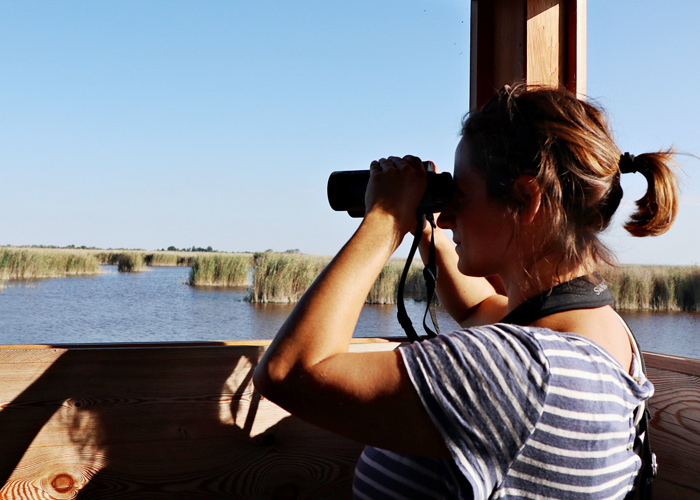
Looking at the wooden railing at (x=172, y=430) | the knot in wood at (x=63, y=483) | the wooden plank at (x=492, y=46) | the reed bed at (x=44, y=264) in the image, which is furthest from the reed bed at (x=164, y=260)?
the wooden plank at (x=492, y=46)

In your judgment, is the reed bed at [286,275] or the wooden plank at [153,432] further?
the reed bed at [286,275]

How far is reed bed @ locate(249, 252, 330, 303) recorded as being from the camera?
2.25 metres

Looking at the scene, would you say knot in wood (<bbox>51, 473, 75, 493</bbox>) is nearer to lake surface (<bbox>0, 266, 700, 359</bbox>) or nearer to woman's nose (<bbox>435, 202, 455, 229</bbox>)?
lake surface (<bbox>0, 266, 700, 359</bbox>)

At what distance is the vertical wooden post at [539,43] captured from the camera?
152 centimetres

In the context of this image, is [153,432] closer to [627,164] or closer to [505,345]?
[505,345]

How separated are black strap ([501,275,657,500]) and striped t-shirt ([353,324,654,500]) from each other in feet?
0.25

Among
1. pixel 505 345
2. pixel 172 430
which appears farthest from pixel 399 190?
pixel 172 430

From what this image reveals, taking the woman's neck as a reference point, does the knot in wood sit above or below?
below

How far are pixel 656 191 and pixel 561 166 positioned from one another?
0.61 feet

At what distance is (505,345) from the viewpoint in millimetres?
536

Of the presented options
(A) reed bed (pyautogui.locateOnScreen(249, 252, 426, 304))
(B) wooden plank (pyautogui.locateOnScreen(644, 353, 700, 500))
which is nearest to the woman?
(B) wooden plank (pyautogui.locateOnScreen(644, 353, 700, 500))

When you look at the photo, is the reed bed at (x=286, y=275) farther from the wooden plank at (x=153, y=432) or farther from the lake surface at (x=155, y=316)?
the wooden plank at (x=153, y=432)

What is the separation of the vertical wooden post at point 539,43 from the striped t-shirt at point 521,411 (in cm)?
113

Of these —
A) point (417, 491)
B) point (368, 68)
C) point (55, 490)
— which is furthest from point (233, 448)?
point (368, 68)
